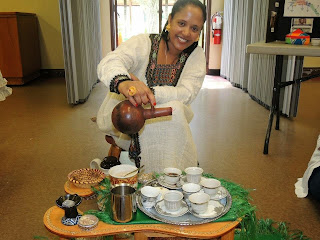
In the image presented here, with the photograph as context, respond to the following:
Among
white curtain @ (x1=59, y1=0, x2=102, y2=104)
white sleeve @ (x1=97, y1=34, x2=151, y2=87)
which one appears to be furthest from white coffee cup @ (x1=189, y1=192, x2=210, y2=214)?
white curtain @ (x1=59, y1=0, x2=102, y2=104)

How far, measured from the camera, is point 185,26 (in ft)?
5.34

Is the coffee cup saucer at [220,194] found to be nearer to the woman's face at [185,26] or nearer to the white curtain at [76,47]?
the woman's face at [185,26]

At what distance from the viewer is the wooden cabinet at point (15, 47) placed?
479 cm

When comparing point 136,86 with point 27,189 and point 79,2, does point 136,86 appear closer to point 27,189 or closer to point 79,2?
point 27,189

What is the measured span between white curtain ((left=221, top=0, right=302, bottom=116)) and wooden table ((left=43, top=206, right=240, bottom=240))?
102 inches

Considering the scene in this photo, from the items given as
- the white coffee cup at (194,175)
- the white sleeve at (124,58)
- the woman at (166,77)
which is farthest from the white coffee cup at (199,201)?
the white sleeve at (124,58)

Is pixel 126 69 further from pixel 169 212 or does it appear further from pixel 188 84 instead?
pixel 169 212

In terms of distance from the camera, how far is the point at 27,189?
1955mm

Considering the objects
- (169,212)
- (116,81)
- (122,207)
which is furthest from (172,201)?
(116,81)

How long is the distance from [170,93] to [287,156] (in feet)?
4.20

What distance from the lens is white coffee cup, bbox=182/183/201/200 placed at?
1.14 m

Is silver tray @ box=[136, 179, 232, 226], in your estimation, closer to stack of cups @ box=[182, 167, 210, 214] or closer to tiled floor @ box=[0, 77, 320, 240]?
stack of cups @ box=[182, 167, 210, 214]

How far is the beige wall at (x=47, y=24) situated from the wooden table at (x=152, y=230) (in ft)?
16.6

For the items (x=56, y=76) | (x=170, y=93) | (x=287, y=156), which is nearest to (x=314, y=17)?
(x=287, y=156)
